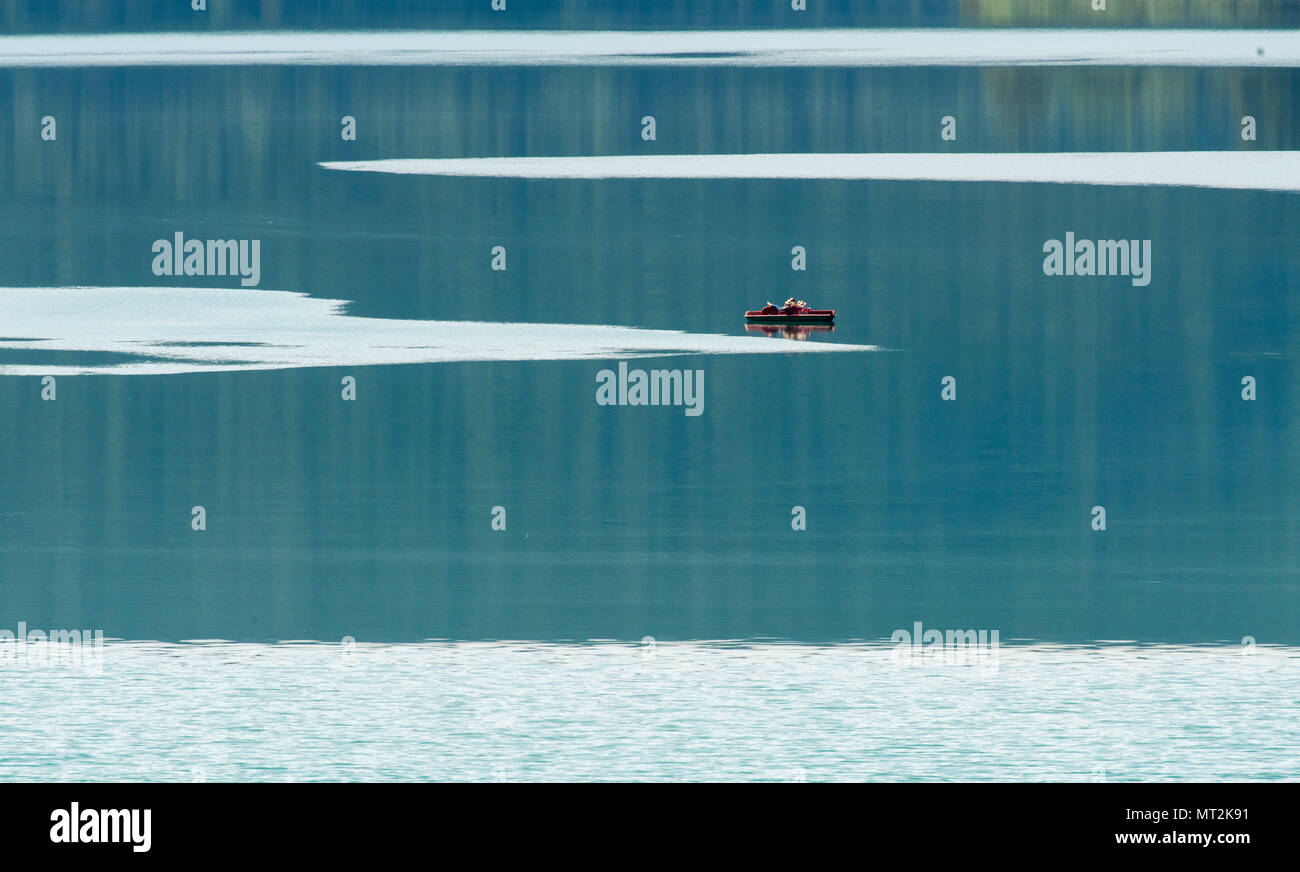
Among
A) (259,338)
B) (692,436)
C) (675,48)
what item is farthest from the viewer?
(675,48)

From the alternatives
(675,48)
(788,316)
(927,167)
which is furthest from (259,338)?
(675,48)

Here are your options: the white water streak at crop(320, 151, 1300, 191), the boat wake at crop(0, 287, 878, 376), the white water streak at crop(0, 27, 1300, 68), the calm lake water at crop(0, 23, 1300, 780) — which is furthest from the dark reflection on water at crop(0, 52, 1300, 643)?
the white water streak at crop(0, 27, 1300, 68)

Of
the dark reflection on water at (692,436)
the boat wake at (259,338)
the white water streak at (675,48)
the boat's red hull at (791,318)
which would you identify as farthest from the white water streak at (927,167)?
the white water streak at (675,48)

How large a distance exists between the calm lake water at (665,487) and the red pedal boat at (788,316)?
0.29m

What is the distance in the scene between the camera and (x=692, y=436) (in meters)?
17.1

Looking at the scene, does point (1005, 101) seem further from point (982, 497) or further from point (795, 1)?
point (982, 497)

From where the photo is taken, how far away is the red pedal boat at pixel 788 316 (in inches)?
855

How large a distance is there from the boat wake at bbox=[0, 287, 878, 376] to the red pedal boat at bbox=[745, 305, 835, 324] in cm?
68

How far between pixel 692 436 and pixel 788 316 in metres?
4.90

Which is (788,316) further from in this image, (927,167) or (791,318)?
(927,167)

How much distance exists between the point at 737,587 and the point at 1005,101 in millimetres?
31105

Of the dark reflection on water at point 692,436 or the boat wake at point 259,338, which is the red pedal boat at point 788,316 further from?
the boat wake at point 259,338

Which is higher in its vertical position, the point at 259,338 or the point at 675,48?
the point at 675,48
